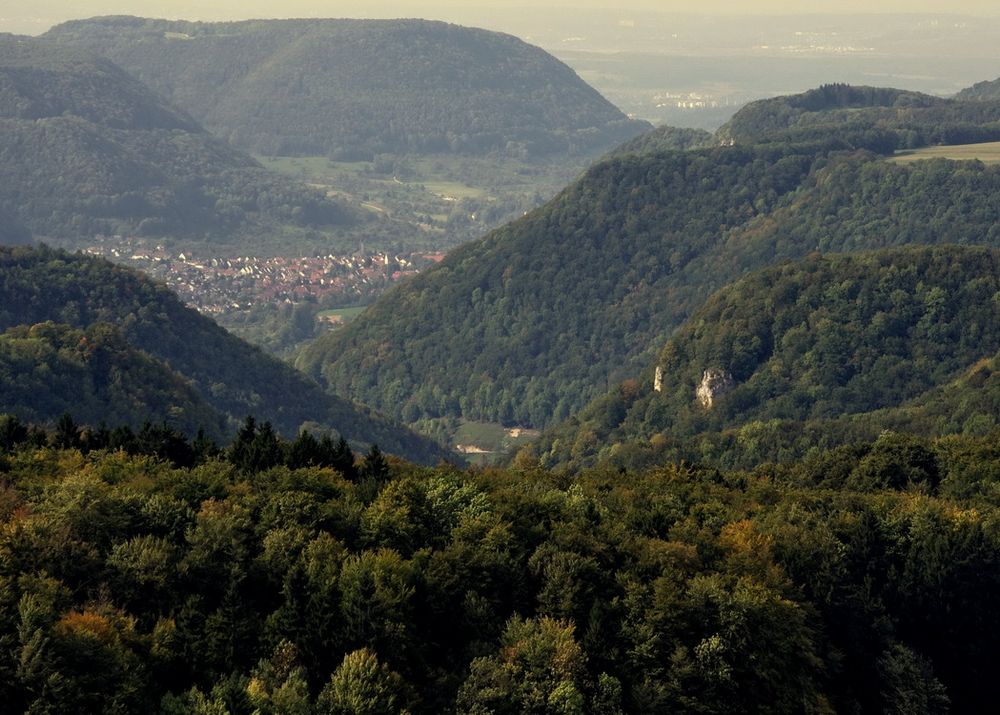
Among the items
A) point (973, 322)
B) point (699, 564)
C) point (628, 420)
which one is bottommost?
point (628, 420)

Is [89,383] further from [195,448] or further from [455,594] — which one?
[455,594]

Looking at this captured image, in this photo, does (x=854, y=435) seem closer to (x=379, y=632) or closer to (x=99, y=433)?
(x=99, y=433)

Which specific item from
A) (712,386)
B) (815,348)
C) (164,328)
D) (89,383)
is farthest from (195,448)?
(164,328)

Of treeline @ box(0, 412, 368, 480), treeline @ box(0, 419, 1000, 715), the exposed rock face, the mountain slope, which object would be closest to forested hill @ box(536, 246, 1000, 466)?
the exposed rock face

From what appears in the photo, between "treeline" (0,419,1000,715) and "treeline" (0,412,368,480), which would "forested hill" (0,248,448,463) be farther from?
"treeline" (0,419,1000,715)

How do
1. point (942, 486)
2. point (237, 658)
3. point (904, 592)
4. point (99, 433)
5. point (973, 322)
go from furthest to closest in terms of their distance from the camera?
point (973, 322) < point (942, 486) < point (99, 433) < point (904, 592) < point (237, 658)

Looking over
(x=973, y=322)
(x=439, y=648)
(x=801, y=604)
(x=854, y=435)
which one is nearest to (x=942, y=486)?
(x=801, y=604)

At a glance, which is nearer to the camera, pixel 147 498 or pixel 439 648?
pixel 439 648
